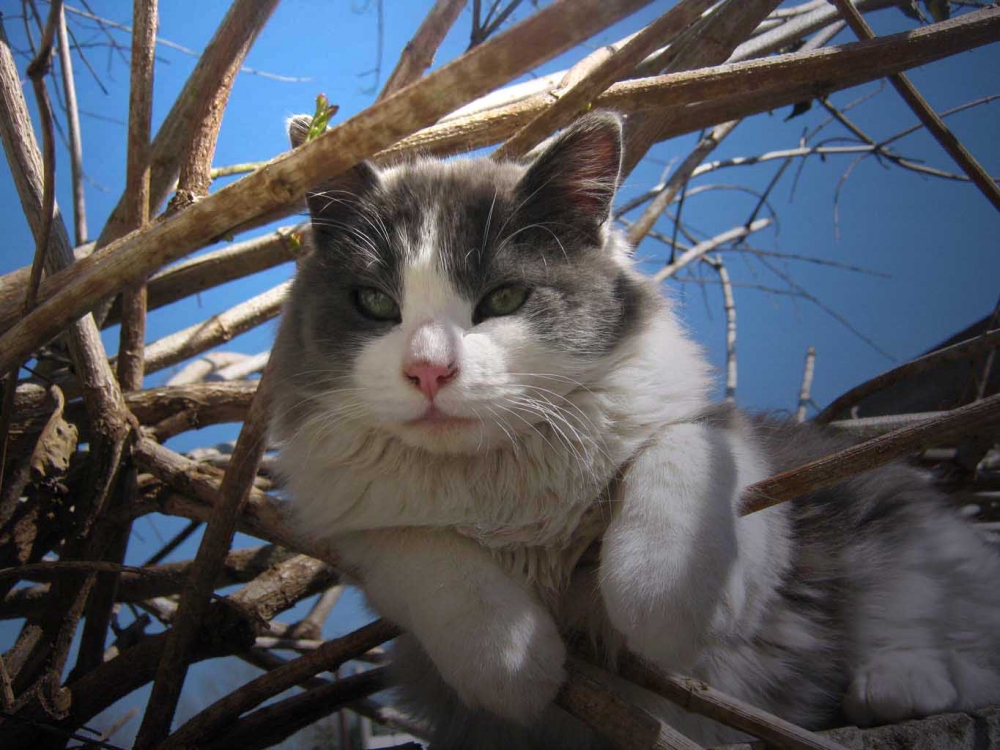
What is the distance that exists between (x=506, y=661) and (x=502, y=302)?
0.66m

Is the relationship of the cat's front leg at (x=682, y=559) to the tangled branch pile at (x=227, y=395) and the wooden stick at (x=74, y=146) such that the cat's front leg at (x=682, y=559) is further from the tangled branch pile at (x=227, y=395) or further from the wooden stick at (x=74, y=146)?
the wooden stick at (x=74, y=146)

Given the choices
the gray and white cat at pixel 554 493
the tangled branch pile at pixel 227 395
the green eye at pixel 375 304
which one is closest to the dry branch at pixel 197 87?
the tangled branch pile at pixel 227 395

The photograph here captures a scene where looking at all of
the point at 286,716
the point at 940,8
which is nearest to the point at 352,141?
the point at 286,716

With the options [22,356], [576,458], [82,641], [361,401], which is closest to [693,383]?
Answer: [576,458]

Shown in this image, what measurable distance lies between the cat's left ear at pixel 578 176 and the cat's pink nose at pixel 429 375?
446 mm

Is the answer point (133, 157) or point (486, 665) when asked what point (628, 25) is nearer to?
point (133, 157)

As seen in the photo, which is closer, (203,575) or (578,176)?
(578,176)

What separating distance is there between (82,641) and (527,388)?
1455mm

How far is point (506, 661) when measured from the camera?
108 cm

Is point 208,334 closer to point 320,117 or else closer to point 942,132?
point 320,117

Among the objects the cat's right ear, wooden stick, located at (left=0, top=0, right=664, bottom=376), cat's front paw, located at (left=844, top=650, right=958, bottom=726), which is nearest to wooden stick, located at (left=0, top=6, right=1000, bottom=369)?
wooden stick, located at (left=0, top=0, right=664, bottom=376)

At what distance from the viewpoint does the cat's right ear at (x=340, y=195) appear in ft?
4.87

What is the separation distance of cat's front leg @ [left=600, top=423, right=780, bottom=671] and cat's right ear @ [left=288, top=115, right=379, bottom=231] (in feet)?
2.77

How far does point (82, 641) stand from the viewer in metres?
1.81
